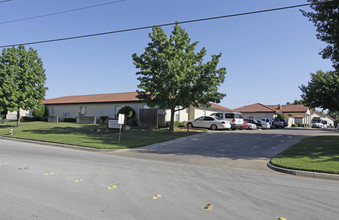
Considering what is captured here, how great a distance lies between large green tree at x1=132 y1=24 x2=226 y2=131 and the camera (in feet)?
66.7

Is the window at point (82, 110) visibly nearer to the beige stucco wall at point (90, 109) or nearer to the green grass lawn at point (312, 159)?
the beige stucco wall at point (90, 109)

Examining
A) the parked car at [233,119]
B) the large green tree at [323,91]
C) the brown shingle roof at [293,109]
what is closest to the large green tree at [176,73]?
the parked car at [233,119]

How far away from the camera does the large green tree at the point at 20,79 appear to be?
2497cm

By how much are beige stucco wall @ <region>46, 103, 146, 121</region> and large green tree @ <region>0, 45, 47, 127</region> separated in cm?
704

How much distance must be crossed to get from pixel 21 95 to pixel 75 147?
16.0 metres

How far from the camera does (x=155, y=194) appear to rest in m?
5.30

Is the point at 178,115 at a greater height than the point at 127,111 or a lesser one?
lesser

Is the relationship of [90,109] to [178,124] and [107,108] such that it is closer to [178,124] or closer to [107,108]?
[107,108]

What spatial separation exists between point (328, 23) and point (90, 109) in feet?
94.4

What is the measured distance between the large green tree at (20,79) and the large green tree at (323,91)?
32.0 metres

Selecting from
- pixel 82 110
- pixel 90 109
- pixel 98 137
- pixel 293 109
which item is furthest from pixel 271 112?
pixel 98 137

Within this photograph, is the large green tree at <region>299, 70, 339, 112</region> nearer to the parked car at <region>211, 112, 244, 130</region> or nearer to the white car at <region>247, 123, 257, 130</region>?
the white car at <region>247, 123, 257, 130</region>

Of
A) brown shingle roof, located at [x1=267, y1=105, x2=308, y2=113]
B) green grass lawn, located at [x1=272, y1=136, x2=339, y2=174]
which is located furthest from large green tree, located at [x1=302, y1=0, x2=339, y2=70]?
brown shingle roof, located at [x1=267, y1=105, x2=308, y2=113]

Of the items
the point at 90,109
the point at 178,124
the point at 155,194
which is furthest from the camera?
the point at 90,109
